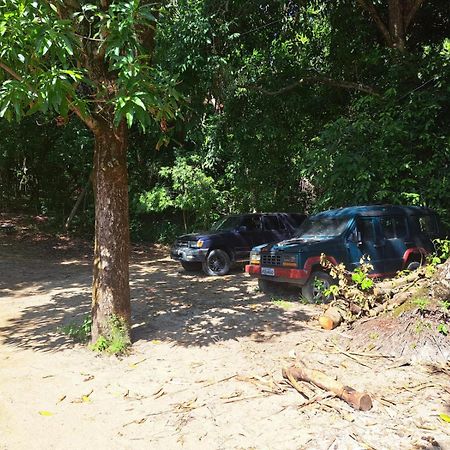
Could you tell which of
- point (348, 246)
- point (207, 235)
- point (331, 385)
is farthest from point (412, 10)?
point (331, 385)

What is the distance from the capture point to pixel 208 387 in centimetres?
462

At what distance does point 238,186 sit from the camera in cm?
1692

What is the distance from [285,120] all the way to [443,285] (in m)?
10.6

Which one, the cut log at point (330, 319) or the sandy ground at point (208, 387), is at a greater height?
the cut log at point (330, 319)

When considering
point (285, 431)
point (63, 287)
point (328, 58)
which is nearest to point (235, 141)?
point (328, 58)

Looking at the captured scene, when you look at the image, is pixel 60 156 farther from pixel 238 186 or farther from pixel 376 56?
pixel 376 56

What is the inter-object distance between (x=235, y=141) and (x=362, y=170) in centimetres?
624

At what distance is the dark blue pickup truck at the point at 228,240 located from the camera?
38.7 feet

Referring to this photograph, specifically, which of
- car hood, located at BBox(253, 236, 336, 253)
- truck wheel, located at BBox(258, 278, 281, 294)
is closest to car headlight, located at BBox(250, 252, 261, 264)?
car hood, located at BBox(253, 236, 336, 253)

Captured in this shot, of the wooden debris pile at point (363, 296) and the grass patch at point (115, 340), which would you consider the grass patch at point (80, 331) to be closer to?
the grass patch at point (115, 340)

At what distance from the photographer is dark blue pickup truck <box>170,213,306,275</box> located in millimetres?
11797

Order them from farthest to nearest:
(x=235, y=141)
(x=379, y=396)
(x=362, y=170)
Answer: (x=235, y=141) → (x=362, y=170) → (x=379, y=396)

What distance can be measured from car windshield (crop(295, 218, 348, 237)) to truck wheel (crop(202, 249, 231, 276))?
3328 mm

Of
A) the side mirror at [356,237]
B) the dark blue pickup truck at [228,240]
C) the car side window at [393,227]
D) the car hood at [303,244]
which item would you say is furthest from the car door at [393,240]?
the dark blue pickup truck at [228,240]
